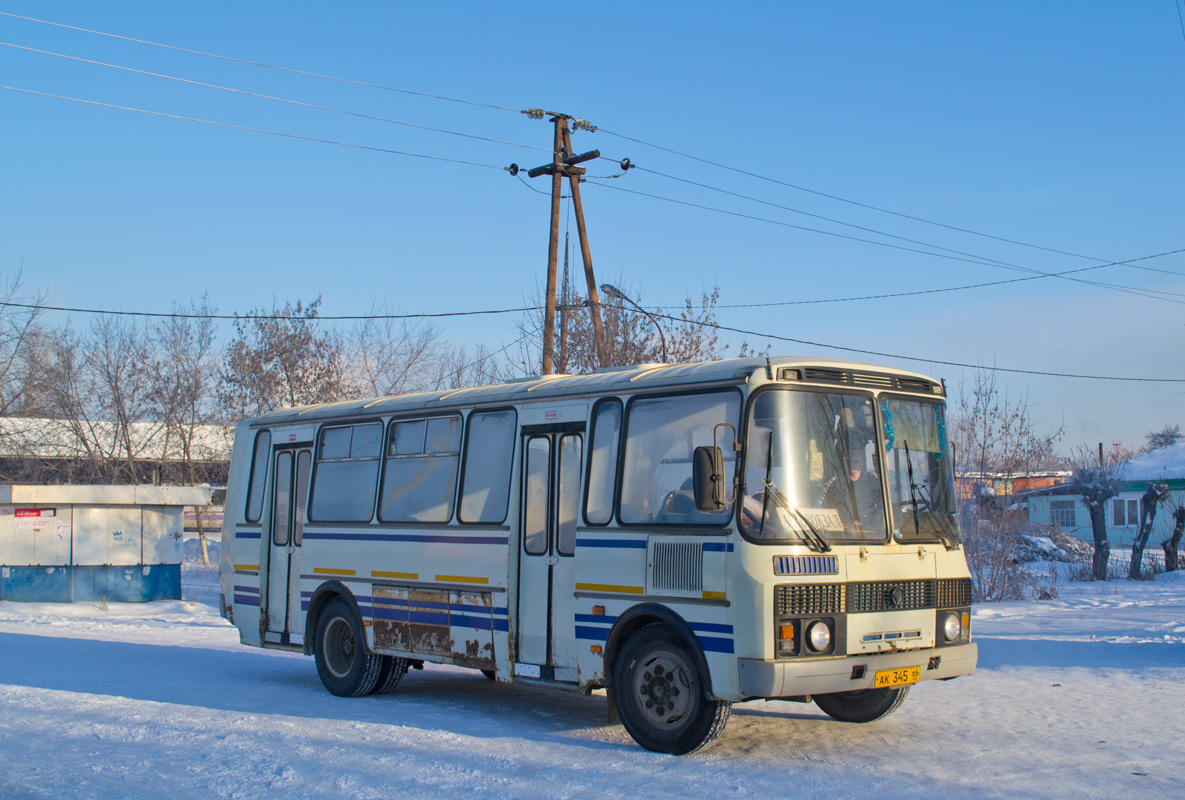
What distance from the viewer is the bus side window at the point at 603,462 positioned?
9062 mm

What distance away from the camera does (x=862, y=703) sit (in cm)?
955

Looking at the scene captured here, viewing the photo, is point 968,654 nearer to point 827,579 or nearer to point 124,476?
point 827,579

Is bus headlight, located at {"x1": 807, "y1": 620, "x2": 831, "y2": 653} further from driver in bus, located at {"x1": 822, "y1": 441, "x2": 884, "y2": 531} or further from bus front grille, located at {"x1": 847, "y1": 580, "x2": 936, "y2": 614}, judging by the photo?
driver in bus, located at {"x1": 822, "y1": 441, "x2": 884, "y2": 531}

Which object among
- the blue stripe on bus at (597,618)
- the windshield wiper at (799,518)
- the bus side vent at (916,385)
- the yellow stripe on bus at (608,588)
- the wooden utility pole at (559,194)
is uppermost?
the wooden utility pole at (559,194)

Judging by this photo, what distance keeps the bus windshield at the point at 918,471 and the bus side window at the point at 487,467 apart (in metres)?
3.42

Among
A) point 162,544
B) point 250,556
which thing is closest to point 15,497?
point 162,544

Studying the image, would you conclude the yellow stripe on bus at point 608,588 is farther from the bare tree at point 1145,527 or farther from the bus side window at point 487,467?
the bare tree at point 1145,527

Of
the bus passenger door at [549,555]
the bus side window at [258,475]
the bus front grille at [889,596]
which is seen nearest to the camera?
the bus front grille at [889,596]

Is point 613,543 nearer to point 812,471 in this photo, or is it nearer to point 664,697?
point 664,697

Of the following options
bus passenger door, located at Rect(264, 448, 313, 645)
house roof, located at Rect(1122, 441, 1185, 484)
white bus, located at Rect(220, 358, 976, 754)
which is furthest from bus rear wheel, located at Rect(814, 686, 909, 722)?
house roof, located at Rect(1122, 441, 1185, 484)

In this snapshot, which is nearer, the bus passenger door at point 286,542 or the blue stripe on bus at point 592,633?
the blue stripe on bus at point 592,633

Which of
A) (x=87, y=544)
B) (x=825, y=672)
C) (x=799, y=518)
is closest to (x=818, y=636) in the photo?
(x=825, y=672)

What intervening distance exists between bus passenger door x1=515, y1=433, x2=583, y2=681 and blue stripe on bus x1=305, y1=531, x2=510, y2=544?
39cm

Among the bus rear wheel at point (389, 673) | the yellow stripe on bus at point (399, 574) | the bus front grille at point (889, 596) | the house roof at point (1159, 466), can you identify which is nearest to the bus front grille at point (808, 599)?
the bus front grille at point (889, 596)
